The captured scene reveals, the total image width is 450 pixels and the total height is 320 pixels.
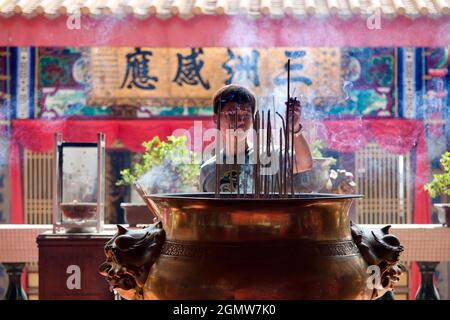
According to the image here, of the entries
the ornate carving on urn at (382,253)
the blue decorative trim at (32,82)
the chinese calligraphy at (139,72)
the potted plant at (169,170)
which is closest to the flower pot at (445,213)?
the potted plant at (169,170)

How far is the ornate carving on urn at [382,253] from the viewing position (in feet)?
5.69

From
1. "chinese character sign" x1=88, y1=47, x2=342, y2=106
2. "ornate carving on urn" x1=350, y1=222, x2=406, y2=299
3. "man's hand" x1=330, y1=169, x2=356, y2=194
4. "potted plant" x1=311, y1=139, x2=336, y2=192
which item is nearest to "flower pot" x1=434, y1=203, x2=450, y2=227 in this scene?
"man's hand" x1=330, y1=169, x2=356, y2=194

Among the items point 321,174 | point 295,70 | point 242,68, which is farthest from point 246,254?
point 242,68

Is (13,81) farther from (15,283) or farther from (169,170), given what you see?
(15,283)

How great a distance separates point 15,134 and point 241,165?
12.0ft

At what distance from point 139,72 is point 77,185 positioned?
2.03 meters

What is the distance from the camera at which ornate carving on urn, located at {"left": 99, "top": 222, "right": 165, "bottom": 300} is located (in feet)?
5.53

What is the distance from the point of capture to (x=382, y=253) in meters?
1.74

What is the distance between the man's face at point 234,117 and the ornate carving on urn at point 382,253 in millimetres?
688

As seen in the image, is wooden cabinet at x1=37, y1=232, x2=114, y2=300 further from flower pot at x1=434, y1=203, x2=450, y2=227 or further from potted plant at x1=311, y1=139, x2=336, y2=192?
flower pot at x1=434, y1=203, x2=450, y2=227

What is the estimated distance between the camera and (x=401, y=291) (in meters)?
5.67

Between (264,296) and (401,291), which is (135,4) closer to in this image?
(401,291)

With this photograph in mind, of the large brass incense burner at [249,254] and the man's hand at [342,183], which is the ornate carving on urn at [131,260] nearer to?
the large brass incense burner at [249,254]
